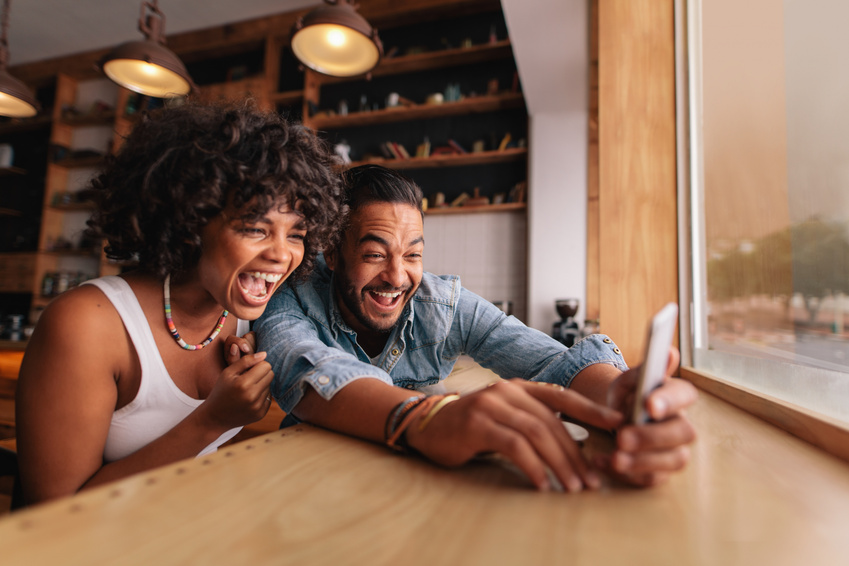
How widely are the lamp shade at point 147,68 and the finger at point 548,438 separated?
8.26 ft

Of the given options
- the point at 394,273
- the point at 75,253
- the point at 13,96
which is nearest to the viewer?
the point at 394,273

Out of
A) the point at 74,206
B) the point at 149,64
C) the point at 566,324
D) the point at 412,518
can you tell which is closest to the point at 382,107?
the point at 149,64

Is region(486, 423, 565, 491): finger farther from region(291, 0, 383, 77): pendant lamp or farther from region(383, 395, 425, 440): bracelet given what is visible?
region(291, 0, 383, 77): pendant lamp

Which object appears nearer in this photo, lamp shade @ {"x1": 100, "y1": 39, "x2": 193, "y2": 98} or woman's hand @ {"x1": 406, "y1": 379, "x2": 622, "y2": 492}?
woman's hand @ {"x1": 406, "y1": 379, "x2": 622, "y2": 492}

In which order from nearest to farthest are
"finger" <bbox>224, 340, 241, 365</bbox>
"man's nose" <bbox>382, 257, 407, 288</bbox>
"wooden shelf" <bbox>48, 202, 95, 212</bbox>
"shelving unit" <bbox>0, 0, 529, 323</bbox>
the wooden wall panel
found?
"finger" <bbox>224, 340, 241, 365</bbox>
"man's nose" <bbox>382, 257, 407, 288</bbox>
the wooden wall panel
"shelving unit" <bbox>0, 0, 529, 323</bbox>
"wooden shelf" <bbox>48, 202, 95, 212</bbox>

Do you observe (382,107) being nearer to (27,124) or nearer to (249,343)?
(249,343)

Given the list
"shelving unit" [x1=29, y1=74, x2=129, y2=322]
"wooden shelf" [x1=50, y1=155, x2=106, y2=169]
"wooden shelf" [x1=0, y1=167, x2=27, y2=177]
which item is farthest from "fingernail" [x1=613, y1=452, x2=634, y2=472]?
"wooden shelf" [x1=0, y1=167, x2=27, y2=177]

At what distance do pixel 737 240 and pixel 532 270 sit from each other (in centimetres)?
258

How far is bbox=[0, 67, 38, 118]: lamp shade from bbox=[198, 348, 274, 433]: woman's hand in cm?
334

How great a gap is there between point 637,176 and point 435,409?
5.01 ft

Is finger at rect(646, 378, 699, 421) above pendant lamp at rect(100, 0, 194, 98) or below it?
below

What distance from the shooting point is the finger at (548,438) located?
52 cm

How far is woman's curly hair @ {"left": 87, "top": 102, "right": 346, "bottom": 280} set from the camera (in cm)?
88

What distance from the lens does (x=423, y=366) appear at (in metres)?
1.30
